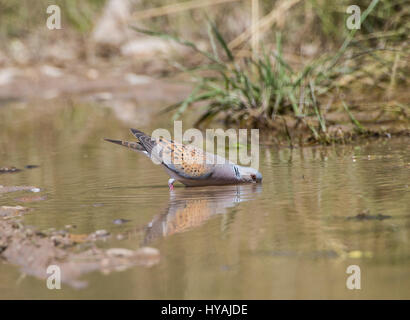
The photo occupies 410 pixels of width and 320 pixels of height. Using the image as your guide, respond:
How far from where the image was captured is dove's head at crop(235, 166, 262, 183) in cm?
508

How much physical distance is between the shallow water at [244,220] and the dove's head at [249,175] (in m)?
0.06

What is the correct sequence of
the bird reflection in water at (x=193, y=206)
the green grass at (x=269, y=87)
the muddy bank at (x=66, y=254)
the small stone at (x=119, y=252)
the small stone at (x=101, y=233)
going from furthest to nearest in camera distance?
1. the green grass at (x=269, y=87)
2. the bird reflection in water at (x=193, y=206)
3. the small stone at (x=101, y=233)
4. the small stone at (x=119, y=252)
5. the muddy bank at (x=66, y=254)

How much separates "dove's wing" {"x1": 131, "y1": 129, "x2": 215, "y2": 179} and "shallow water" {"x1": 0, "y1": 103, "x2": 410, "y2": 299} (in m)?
0.13

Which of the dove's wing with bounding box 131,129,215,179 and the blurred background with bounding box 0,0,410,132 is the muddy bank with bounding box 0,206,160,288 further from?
the blurred background with bounding box 0,0,410,132

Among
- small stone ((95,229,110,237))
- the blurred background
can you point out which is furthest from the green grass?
small stone ((95,229,110,237))

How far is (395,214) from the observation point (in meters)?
4.00

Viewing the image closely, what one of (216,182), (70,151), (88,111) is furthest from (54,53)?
(216,182)

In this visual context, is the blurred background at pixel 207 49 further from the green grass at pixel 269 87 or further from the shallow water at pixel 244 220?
the shallow water at pixel 244 220

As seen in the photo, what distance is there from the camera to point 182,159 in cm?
512

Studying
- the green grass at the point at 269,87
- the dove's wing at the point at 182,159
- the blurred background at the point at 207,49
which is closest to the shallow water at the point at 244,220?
the dove's wing at the point at 182,159

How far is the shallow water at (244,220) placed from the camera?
10.1 feet

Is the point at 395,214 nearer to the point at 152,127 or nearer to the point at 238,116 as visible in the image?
the point at 238,116
